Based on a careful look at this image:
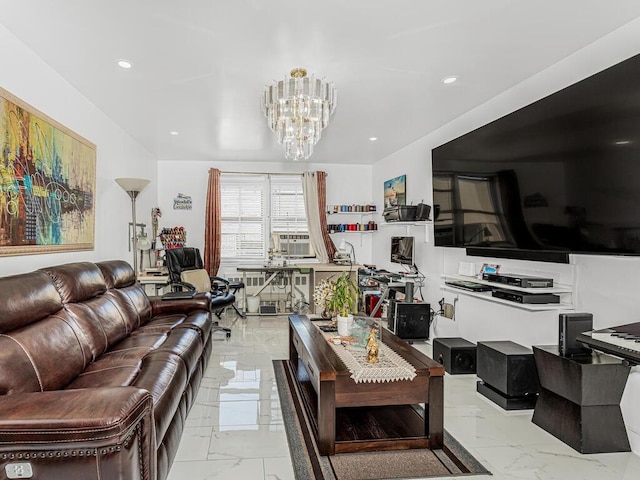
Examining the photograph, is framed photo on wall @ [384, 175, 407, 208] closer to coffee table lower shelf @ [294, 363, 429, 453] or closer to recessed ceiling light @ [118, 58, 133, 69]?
coffee table lower shelf @ [294, 363, 429, 453]

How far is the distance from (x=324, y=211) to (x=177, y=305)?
334 centimetres

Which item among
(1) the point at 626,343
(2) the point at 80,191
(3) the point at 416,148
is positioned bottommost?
(1) the point at 626,343

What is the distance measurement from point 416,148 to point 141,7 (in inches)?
149

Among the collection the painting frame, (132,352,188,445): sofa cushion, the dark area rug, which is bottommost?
the dark area rug

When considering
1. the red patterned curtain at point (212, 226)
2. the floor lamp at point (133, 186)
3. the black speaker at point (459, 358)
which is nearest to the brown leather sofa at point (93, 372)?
the floor lamp at point (133, 186)

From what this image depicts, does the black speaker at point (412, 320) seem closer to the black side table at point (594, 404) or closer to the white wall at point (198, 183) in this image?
the black side table at point (594, 404)

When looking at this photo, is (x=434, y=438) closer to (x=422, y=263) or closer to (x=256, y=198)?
(x=422, y=263)

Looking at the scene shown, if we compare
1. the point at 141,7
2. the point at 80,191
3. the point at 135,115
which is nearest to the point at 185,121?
the point at 135,115

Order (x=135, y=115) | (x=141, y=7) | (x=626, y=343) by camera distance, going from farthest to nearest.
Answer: (x=135, y=115) → (x=141, y=7) → (x=626, y=343)

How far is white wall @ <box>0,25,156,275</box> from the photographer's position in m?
2.57

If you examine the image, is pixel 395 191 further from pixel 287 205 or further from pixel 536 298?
pixel 536 298

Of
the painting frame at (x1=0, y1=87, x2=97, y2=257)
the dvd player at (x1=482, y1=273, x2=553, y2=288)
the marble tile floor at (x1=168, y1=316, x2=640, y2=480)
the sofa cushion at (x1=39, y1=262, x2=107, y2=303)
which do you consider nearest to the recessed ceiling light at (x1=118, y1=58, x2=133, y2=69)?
the painting frame at (x1=0, y1=87, x2=97, y2=257)

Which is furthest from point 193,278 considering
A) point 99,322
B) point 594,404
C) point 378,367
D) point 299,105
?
point 594,404

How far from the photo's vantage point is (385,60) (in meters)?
2.86
